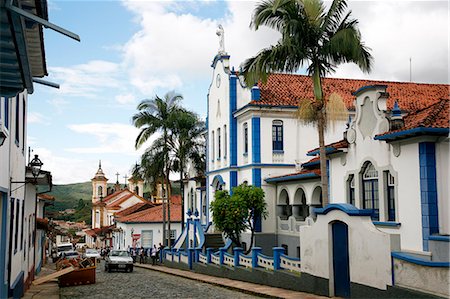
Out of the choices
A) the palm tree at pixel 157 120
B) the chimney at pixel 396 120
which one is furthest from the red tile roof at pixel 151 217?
the chimney at pixel 396 120

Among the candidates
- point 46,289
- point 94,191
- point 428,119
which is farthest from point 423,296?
point 94,191

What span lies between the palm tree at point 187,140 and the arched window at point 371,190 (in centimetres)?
1972

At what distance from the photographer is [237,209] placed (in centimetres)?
2506

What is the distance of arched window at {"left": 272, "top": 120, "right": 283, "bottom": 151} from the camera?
95.7 ft

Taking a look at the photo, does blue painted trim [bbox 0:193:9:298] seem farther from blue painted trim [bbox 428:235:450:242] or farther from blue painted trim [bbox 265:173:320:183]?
blue painted trim [bbox 265:173:320:183]

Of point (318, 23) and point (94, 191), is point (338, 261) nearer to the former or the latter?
point (318, 23)

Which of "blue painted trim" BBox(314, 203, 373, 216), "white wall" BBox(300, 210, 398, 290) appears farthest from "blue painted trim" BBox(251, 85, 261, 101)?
"blue painted trim" BBox(314, 203, 373, 216)

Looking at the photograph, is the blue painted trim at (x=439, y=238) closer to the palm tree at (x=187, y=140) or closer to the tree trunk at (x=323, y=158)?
the tree trunk at (x=323, y=158)

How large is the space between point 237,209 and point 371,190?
8.37 m

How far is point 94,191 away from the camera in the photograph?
89.6 m

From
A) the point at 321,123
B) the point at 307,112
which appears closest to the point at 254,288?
the point at 321,123

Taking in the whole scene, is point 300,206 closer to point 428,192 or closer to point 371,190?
point 371,190

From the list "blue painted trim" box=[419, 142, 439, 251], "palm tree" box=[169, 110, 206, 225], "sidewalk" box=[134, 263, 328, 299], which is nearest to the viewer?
"blue painted trim" box=[419, 142, 439, 251]

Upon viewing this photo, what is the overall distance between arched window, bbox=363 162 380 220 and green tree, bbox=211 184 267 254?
314 inches
